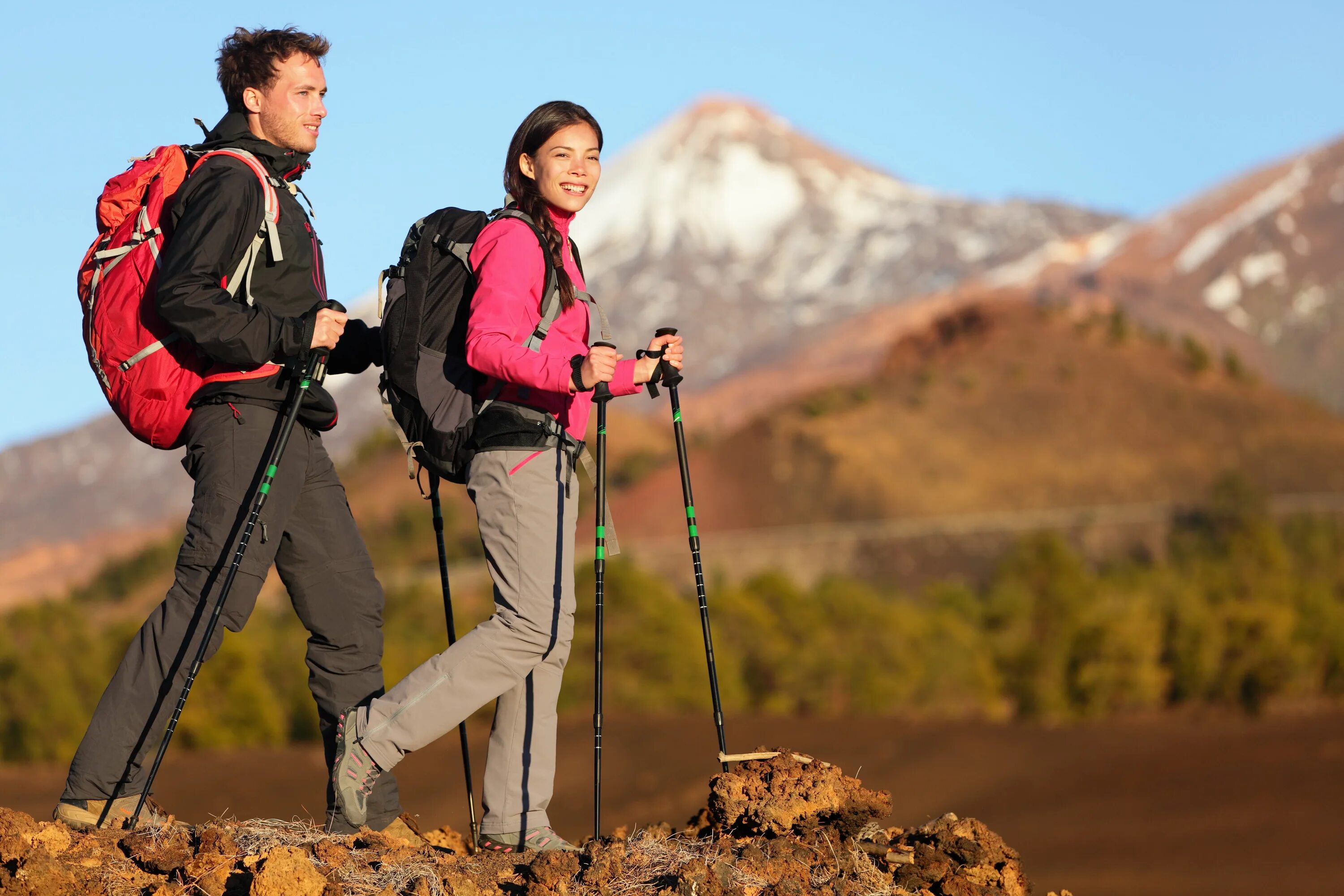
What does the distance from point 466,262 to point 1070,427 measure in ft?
115

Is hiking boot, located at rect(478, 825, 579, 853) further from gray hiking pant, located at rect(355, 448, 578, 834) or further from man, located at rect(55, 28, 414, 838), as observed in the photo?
man, located at rect(55, 28, 414, 838)

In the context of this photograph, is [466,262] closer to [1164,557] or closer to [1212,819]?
[1212,819]

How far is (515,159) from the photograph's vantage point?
12.9 ft

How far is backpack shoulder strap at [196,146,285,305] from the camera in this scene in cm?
388

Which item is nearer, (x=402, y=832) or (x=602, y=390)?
(x=602, y=390)

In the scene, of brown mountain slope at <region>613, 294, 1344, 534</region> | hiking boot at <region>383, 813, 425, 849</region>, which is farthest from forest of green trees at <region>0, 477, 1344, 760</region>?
brown mountain slope at <region>613, 294, 1344, 534</region>

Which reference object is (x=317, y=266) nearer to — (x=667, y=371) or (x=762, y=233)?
(x=667, y=371)

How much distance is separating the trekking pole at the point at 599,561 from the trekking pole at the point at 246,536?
75 centimetres

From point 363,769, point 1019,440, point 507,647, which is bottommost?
point 363,769

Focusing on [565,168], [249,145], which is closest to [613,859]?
[565,168]

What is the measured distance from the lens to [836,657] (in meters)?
13.0

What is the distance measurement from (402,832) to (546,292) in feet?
5.14

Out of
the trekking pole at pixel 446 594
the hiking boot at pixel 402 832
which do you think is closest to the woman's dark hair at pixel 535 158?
the trekking pole at pixel 446 594

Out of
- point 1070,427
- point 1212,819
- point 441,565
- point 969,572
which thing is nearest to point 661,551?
point 969,572
